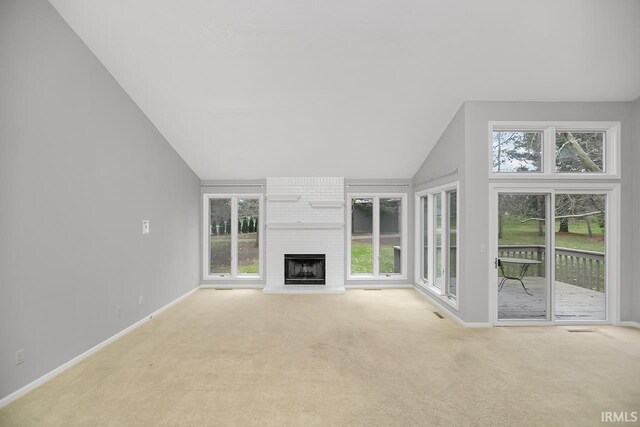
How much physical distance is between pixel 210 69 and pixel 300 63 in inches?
44.6

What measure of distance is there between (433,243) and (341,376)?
361 cm

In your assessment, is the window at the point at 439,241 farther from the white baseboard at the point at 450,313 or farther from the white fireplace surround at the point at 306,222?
the white fireplace surround at the point at 306,222

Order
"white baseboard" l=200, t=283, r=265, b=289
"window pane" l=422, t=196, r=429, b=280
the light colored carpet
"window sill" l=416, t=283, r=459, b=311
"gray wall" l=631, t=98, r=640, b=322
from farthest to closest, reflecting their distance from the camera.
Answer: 1. "white baseboard" l=200, t=283, r=265, b=289
2. "window pane" l=422, t=196, r=429, b=280
3. "window sill" l=416, t=283, r=459, b=311
4. "gray wall" l=631, t=98, r=640, b=322
5. the light colored carpet

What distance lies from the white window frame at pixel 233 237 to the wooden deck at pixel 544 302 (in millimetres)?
4625

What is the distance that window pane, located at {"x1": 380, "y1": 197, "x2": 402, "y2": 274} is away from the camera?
698 cm

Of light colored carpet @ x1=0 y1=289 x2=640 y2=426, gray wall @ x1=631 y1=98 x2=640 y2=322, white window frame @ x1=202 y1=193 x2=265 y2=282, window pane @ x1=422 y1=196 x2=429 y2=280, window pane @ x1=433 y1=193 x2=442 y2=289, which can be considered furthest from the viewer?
white window frame @ x1=202 y1=193 x2=265 y2=282

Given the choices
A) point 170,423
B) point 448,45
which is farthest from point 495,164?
point 170,423

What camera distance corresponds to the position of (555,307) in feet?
15.4

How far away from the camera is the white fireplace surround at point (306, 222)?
6.73 meters

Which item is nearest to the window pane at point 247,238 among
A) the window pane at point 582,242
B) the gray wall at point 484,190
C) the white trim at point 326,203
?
the white trim at point 326,203

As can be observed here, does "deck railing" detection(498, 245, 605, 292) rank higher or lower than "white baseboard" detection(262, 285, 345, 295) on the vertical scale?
Answer: higher

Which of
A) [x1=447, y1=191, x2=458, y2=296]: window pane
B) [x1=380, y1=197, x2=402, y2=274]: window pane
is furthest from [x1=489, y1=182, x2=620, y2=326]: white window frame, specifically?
[x1=380, y1=197, x2=402, y2=274]: window pane

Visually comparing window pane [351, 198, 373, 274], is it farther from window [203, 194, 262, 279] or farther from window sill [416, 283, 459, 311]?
window [203, 194, 262, 279]

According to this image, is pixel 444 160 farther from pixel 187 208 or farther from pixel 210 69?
pixel 187 208
